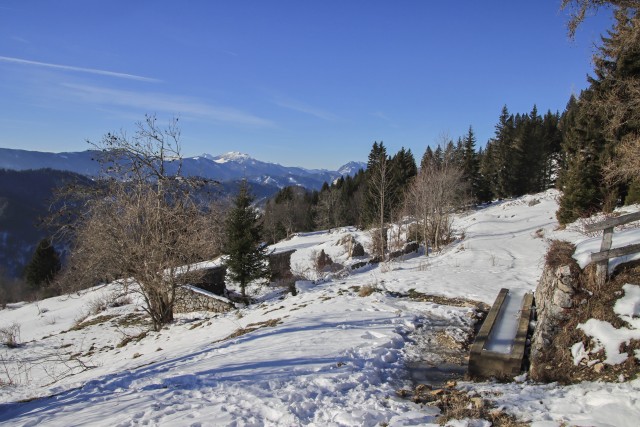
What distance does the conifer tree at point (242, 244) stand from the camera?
20.5m

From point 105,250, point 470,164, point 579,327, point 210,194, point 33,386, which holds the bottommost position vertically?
point 33,386

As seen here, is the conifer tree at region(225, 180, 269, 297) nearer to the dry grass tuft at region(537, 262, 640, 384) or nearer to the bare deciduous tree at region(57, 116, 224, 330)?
the bare deciduous tree at region(57, 116, 224, 330)

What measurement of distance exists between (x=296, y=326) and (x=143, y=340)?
19.6ft

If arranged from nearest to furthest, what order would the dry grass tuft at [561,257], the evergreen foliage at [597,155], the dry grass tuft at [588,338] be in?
1. the dry grass tuft at [588,338]
2. the dry grass tuft at [561,257]
3. the evergreen foliage at [597,155]

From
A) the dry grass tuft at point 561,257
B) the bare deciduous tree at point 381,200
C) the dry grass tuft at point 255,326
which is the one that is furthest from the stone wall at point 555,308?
the bare deciduous tree at point 381,200

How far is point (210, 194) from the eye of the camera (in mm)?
12430

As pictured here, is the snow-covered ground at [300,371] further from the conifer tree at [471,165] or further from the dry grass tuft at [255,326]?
the conifer tree at [471,165]

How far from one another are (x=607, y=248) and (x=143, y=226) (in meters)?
11.5

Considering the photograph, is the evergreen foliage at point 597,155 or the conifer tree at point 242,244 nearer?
the evergreen foliage at point 597,155

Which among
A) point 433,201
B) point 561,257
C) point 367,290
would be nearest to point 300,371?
point 561,257

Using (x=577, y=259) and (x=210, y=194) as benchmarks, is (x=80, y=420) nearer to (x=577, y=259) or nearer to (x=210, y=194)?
(x=577, y=259)

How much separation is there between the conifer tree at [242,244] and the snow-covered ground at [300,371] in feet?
24.5

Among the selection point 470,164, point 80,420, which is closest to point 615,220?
point 80,420

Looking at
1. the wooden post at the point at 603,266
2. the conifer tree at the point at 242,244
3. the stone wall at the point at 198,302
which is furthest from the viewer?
the conifer tree at the point at 242,244
